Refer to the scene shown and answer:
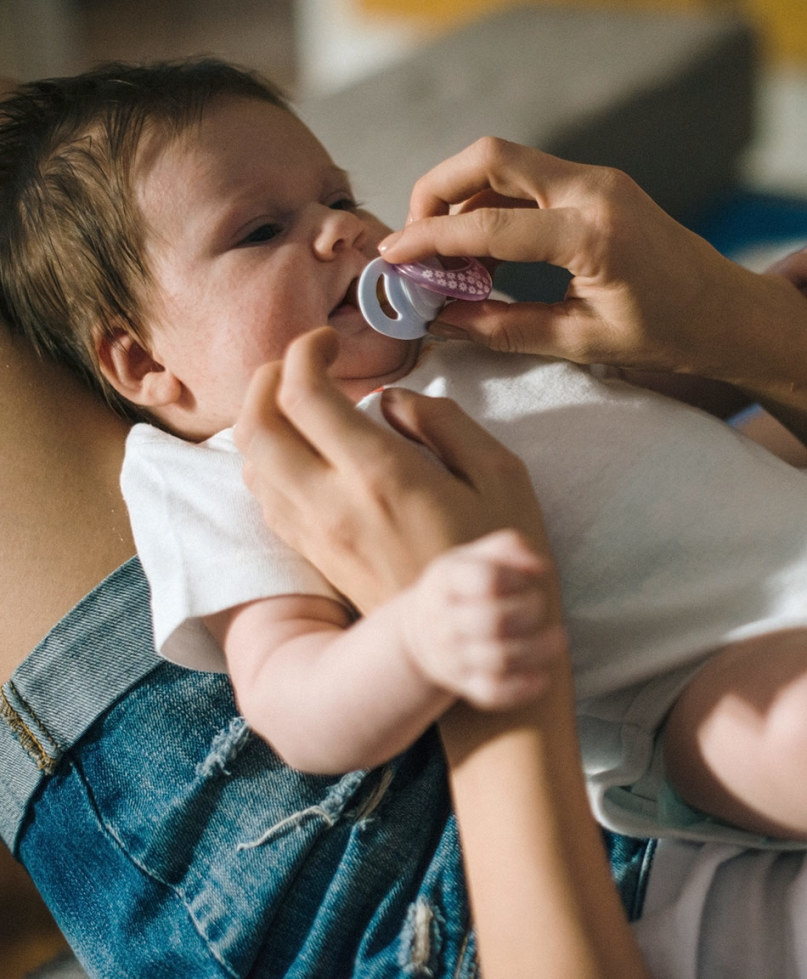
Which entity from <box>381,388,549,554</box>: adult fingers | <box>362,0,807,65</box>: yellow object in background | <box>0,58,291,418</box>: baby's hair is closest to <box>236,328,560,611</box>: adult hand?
<box>381,388,549,554</box>: adult fingers

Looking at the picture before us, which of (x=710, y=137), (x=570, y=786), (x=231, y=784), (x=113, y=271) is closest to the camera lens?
(x=570, y=786)

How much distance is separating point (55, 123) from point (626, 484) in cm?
68

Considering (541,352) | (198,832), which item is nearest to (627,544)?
(541,352)

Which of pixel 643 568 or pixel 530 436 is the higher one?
pixel 530 436

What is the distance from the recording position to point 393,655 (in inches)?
22.9

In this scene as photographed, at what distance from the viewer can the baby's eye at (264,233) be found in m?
0.92

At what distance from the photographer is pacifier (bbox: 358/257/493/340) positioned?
83 centimetres

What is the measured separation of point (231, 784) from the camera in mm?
784

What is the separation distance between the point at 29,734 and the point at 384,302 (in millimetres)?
477

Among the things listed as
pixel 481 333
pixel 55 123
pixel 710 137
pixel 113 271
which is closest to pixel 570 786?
pixel 481 333

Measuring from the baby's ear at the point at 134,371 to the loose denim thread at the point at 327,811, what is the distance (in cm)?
41

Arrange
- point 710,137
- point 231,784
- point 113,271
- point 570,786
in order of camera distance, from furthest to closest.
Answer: point 710,137 → point 113,271 → point 231,784 → point 570,786

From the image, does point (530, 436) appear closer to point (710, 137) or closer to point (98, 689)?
point (98, 689)

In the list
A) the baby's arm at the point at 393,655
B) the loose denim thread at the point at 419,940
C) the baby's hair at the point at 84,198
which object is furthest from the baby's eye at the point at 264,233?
the loose denim thread at the point at 419,940
